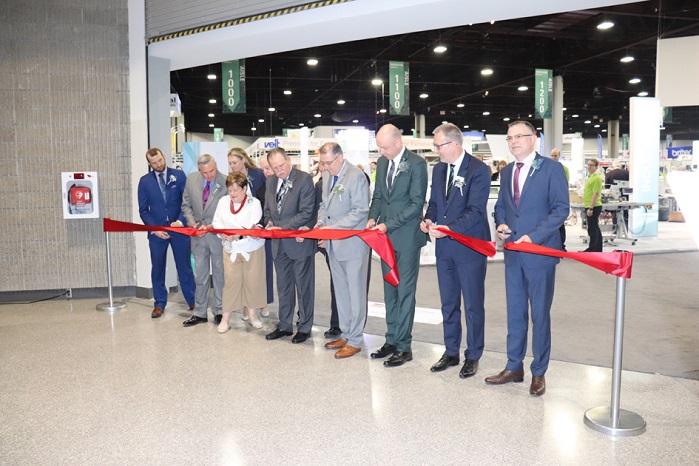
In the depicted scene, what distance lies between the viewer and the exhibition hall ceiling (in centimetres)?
1224

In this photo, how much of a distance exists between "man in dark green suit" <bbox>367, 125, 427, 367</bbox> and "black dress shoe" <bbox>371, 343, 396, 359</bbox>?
0.19 ft

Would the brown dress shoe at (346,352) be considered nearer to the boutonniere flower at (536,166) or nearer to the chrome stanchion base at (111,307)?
the boutonniere flower at (536,166)

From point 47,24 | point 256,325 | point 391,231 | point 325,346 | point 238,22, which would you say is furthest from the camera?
point 47,24

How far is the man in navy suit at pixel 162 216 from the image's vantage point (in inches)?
227

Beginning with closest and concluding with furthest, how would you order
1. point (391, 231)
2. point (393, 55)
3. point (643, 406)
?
1. point (643, 406)
2. point (391, 231)
3. point (393, 55)

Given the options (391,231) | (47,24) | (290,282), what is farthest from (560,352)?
(47,24)

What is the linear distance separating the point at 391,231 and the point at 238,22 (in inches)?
116

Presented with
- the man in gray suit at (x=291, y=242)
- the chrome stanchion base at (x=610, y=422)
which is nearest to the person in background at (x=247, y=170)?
the man in gray suit at (x=291, y=242)

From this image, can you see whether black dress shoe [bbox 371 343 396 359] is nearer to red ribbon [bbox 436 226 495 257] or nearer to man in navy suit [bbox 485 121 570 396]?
man in navy suit [bbox 485 121 570 396]

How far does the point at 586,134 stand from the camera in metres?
44.5

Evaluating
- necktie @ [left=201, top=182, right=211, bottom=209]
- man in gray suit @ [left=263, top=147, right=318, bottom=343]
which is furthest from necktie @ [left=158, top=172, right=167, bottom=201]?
man in gray suit @ [left=263, top=147, right=318, bottom=343]

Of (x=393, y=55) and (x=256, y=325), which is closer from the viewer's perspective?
(x=256, y=325)

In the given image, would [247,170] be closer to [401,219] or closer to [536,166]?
[401,219]

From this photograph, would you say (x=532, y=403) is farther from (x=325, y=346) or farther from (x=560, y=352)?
(x=325, y=346)
